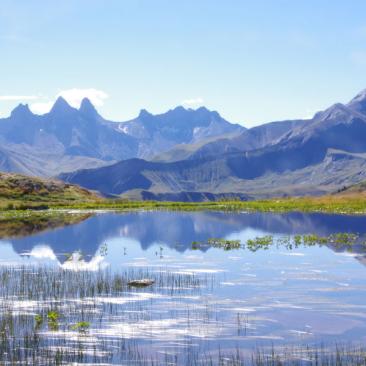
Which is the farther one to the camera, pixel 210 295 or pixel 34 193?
pixel 34 193

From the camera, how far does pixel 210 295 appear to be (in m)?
45.0

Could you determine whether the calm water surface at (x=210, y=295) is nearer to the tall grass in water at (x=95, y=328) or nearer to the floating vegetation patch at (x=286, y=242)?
the tall grass in water at (x=95, y=328)

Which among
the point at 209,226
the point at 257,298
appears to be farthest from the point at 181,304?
the point at 209,226

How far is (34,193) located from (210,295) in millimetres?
134030

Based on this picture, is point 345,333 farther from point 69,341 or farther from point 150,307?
point 69,341

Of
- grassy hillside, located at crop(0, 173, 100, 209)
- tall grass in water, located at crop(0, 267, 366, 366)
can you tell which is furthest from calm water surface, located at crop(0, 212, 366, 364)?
grassy hillside, located at crop(0, 173, 100, 209)

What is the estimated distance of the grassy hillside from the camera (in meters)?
158

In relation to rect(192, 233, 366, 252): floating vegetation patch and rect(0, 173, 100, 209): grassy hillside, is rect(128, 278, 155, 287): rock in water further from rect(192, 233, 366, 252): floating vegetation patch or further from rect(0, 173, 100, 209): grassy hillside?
rect(0, 173, 100, 209): grassy hillside

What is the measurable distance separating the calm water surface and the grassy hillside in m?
66.4

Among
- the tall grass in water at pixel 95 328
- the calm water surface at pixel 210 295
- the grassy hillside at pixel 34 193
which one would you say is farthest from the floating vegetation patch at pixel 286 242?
the grassy hillside at pixel 34 193

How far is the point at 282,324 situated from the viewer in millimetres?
36938

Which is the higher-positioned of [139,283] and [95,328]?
[139,283]

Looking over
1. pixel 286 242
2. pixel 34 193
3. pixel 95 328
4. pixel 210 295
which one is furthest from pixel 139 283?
pixel 34 193

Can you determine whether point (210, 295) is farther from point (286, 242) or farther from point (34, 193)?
point (34, 193)
